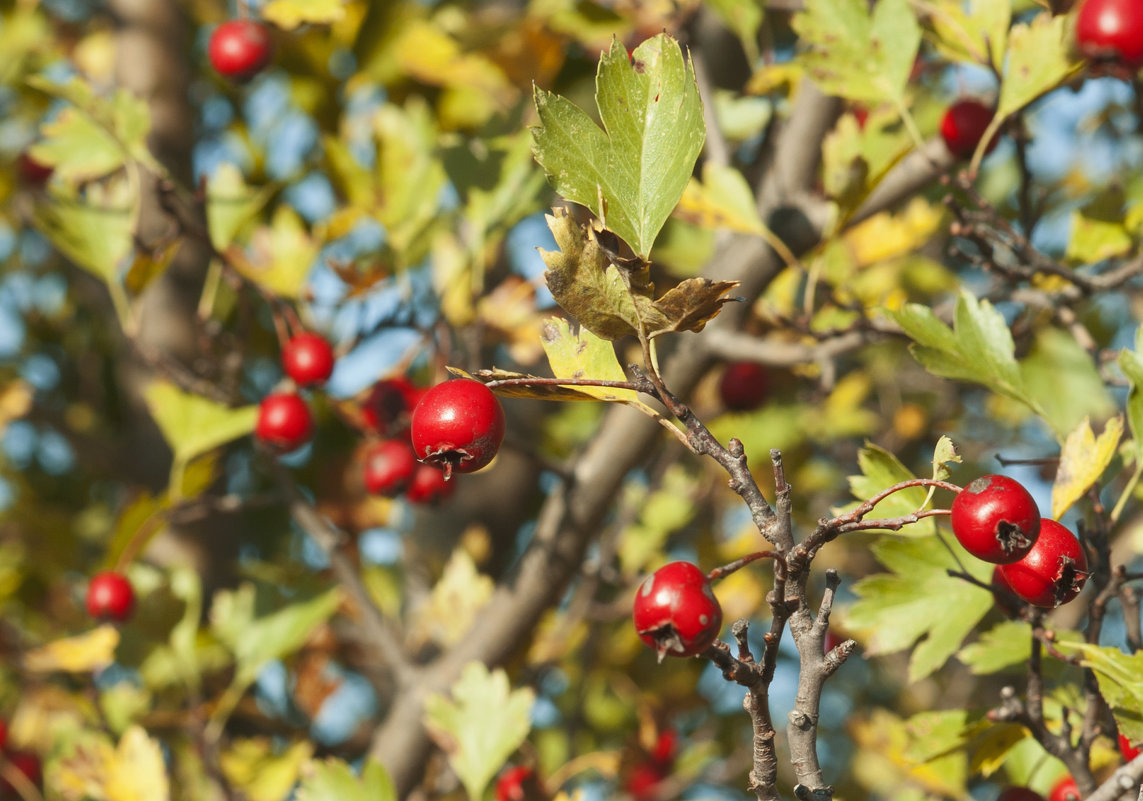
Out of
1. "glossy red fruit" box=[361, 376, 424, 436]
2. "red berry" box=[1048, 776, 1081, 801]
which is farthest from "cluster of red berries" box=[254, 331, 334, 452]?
"red berry" box=[1048, 776, 1081, 801]

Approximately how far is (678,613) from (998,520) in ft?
1.00

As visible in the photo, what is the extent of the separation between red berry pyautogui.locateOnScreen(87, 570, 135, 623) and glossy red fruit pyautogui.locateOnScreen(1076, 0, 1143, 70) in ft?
7.03

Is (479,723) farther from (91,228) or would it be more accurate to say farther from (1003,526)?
(91,228)

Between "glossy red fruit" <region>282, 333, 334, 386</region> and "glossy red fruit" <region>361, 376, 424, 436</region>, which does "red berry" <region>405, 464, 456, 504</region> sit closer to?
"glossy red fruit" <region>361, 376, 424, 436</region>

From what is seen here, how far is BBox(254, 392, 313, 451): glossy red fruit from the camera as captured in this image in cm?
198

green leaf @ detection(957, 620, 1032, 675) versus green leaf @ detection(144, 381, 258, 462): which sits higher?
green leaf @ detection(957, 620, 1032, 675)

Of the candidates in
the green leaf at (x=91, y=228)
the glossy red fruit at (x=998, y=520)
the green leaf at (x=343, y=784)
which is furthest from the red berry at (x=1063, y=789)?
the green leaf at (x=91, y=228)

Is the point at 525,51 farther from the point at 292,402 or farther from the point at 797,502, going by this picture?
the point at 797,502

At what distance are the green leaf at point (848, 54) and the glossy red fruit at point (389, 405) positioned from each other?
100 cm

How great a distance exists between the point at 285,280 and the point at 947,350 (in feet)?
4.84

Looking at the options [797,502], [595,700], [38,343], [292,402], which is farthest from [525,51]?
[38,343]

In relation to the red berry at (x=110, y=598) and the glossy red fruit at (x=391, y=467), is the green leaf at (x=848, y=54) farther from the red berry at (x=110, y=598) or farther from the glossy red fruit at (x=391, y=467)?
the red berry at (x=110, y=598)

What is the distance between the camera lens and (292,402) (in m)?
2.00

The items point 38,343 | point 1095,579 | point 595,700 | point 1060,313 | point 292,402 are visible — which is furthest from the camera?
point 38,343
